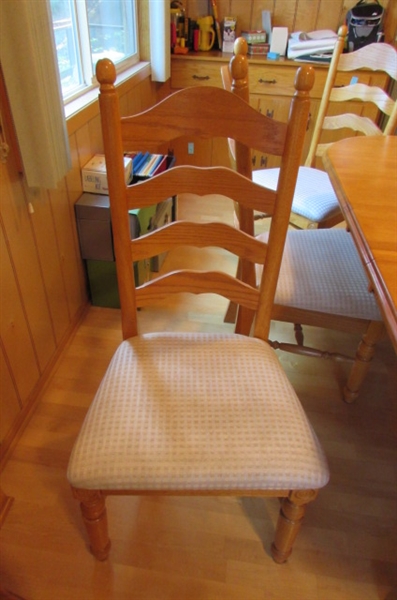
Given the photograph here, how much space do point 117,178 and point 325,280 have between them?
0.70 meters

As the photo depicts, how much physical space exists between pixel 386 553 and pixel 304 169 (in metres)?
1.51

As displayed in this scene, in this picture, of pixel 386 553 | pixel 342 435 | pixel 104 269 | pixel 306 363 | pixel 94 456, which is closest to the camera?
pixel 94 456

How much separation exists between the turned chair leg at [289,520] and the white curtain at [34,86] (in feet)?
3.30

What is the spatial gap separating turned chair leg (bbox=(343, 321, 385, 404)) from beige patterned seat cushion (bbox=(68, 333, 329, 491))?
44 cm

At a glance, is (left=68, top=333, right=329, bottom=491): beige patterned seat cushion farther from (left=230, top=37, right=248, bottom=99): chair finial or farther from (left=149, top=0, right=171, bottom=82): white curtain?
(left=149, top=0, right=171, bottom=82): white curtain

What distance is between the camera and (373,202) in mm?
1107

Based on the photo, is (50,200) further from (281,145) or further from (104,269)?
(281,145)

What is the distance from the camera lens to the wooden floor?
1048 millimetres

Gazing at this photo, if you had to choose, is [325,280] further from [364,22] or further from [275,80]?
[364,22]

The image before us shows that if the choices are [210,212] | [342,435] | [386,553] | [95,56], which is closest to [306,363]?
[342,435]

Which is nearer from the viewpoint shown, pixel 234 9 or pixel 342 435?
pixel 342 435

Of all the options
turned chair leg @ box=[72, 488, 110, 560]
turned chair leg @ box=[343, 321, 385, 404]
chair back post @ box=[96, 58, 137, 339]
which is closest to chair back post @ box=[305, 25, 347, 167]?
turned chair leg @ box=[343, 321, 385, 404]

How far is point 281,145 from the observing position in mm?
856

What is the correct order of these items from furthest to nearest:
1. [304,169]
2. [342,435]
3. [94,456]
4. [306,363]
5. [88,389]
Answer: [304,169]
[306,363]
[88,389]
[342,435]
[94,456]
